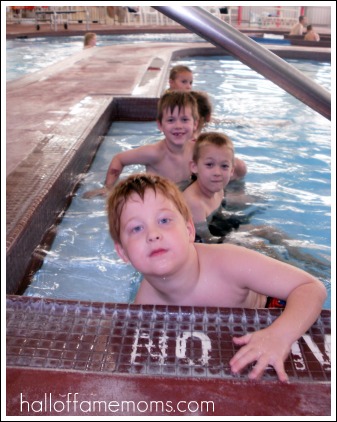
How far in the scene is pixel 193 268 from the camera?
1996 millimetres

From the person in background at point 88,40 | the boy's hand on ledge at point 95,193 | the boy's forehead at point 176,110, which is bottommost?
the boy's hand on ledge at point 95,193

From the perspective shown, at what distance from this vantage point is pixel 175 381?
4.56 ft

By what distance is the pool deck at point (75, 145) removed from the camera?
4.47ft

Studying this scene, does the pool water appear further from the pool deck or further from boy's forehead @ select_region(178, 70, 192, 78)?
boy's forehead @ select_region(178, 70, 192, 78)

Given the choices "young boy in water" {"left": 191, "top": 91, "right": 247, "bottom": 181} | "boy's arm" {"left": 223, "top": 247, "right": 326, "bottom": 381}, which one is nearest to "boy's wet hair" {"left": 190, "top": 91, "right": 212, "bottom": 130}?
"young boy in water" {"left": 191, "top": 91, "right": 247, "bottom": 181}

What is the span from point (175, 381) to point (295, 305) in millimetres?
466

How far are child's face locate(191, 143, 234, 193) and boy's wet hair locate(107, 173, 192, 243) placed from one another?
1181 millimetres

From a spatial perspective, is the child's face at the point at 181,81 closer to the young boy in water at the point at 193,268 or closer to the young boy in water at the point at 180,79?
the young boy in water at the point at 180,79

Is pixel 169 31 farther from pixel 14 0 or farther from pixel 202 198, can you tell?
pixel 14 0

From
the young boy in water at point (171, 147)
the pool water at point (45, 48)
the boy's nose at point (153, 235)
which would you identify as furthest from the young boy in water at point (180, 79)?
the pool water at point (45, 48)

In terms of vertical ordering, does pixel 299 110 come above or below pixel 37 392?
above

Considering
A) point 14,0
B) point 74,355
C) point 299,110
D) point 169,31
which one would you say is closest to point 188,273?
point 74,355

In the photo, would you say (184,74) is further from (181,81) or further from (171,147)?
(171,147)

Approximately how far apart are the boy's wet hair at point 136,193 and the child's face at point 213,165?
1.18m
